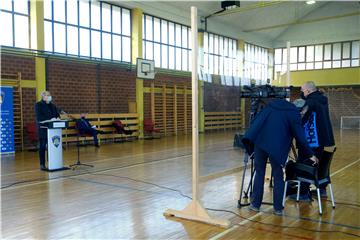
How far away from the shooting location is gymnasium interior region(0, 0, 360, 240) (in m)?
3.55

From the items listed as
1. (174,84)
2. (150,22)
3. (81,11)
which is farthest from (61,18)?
(174,84)

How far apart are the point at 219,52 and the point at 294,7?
449 cm

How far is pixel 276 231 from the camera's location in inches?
126

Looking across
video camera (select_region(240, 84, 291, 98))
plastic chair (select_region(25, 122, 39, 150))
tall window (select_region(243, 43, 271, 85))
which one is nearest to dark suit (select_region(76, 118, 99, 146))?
plastic chair (select_region(25, 122, 39, 150))

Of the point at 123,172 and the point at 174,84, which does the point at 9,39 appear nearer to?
the point at 123,172

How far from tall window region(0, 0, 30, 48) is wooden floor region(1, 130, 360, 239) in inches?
153

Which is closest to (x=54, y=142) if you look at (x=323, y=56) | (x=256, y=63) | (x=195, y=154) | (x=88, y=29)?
(x=195, y=154)

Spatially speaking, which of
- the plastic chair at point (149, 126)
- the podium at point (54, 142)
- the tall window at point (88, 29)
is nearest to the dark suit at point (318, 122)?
the podium at point (54, 142)

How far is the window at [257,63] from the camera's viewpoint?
1917 centimetres

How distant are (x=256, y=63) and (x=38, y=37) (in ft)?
43.5

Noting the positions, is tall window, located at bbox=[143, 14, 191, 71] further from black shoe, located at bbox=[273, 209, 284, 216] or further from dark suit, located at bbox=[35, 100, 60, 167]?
black shoe, located at bbox=[273, 209, 284, 216]

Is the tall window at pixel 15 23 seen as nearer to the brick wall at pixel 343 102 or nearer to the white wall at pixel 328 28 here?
the white wall at pixel 328 28

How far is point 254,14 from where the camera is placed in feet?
57.0

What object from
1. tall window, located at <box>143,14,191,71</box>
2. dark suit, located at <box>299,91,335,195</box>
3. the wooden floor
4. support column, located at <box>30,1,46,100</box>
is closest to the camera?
the wooden floor
